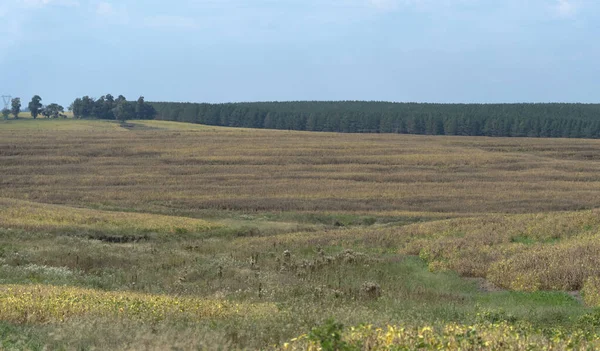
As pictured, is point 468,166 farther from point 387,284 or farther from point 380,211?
point 387,284

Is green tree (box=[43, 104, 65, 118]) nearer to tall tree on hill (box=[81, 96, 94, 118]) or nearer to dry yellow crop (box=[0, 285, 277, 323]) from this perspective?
tall tree on hill (box=[81, 96, 94, 118])

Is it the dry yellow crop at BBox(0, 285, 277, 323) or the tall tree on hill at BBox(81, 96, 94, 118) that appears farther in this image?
the tall tree on hill at BBox(81, 96, 94, 118)

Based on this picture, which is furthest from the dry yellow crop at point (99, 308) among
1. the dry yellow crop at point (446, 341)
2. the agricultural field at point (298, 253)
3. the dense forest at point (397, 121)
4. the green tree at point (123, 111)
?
the dense forest at point (397, 121)

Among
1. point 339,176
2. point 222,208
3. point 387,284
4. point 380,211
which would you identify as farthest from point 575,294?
point 339,176

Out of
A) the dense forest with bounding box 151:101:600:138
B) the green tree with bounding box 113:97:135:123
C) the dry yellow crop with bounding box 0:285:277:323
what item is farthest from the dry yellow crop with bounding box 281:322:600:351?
the dense forest with bounding box 151:101:600:138

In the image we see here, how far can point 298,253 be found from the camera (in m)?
26.2

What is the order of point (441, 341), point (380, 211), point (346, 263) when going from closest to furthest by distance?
point (441, 341) → point (346, 263) → point (380, 211)

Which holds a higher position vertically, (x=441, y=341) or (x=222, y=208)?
(x=441, y=341)

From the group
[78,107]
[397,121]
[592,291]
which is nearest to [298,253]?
[592,291]

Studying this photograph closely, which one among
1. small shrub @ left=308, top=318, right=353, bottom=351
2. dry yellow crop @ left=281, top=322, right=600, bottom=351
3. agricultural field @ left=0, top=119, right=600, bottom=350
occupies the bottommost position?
agricultural field @ left=0, top=119, right=600, bottom=350

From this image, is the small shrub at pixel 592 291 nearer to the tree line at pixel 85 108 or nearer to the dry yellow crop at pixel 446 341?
the dry yellow crop at pixel 446 341

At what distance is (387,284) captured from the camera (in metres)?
19.8

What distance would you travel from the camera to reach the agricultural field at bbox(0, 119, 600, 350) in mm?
10117

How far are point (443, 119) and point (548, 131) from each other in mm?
20841
